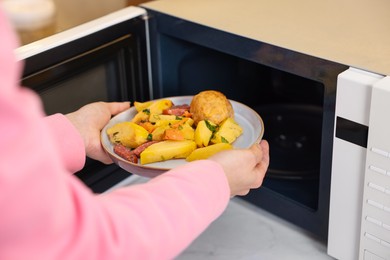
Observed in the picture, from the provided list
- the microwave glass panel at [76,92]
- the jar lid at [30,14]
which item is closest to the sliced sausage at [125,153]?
the microwave glass panel at [76,92]

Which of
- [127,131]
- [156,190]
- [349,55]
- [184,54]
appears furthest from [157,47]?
[156,190]

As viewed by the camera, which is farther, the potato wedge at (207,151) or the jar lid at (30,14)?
the jar lid at (30,14)

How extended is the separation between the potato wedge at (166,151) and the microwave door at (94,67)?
0.60ft

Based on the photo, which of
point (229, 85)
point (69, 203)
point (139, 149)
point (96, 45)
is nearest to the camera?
point (69, 203)

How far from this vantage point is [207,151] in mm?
749

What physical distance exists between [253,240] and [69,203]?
0.47 metres

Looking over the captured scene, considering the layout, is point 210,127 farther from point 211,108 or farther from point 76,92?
point 76,92

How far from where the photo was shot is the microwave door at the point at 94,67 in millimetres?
832

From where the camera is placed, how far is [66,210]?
483 millimetres

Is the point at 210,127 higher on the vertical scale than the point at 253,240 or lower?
higher

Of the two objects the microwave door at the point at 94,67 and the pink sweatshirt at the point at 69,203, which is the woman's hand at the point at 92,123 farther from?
the pink sweatshirt at the point at 69,203

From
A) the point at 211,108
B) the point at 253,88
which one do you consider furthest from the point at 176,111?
the point at 253,88

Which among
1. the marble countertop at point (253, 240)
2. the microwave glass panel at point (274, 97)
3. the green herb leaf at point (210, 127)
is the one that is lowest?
the marble countertop at point (253, 240)

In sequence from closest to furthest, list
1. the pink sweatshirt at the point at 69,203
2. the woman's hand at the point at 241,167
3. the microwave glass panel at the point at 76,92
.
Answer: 1. the pink sweatshirt at the point at 69,203
2. the woman's hand at the point at 241,167
3. the microwave glass panel at the point at 76,92
